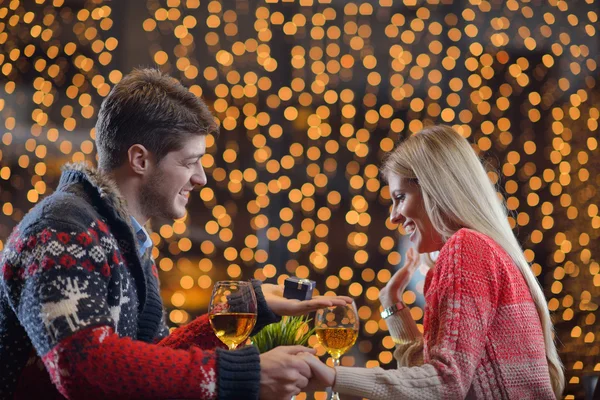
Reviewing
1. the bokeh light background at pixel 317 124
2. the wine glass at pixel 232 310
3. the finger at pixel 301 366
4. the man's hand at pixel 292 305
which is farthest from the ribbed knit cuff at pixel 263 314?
the bokeh light background at pixel 317 124

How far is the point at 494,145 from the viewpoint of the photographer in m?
3.24

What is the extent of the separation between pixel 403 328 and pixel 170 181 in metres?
0.75

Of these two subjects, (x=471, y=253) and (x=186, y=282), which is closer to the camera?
(x=471, y=253)

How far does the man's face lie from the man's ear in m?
0.02

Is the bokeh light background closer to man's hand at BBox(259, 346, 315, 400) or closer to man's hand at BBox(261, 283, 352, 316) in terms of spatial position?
man's hand at BBox(261, 283, 352, 316)

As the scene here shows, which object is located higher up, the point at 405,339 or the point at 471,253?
the point at 471,253

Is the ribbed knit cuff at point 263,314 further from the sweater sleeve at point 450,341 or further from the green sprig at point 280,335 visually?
the sweater sleeve at point 450,341

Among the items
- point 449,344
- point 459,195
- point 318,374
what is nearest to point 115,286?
point 318,374

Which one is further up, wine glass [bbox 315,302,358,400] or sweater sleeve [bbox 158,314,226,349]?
wine glass [bbox 315,302,358,400]

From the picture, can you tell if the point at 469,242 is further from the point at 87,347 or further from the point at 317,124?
the point at 317,124

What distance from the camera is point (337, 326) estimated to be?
1.41m

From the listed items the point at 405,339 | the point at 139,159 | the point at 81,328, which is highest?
the point at 139,159

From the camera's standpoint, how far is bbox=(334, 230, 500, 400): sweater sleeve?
4.30 feet

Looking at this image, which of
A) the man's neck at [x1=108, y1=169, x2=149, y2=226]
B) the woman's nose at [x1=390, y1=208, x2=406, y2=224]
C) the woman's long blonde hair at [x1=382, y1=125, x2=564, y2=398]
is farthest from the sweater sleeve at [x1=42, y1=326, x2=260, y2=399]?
the woman's nose at [x1=390, y1=208, x2=406, y2=224]
